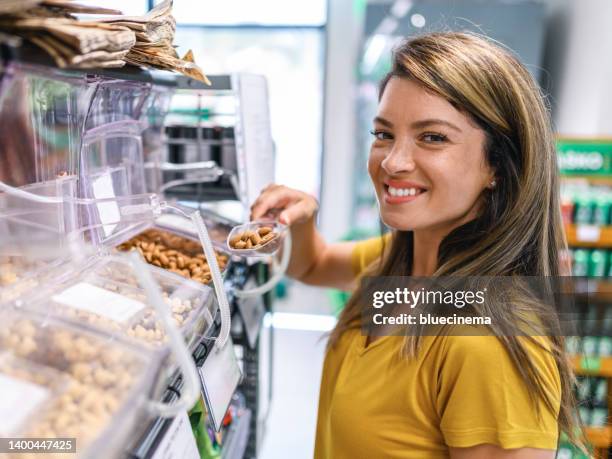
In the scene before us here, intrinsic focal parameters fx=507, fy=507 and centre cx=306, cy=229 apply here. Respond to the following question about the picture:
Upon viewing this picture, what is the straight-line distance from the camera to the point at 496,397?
34.0 inches

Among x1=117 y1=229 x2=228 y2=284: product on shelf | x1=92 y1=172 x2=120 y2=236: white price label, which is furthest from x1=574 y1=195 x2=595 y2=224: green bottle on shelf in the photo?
x1=92 y1=172 x2=120 y2=236: white price label

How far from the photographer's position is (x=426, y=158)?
100 centimetres

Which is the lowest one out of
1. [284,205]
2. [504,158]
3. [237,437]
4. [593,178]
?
[237,437]

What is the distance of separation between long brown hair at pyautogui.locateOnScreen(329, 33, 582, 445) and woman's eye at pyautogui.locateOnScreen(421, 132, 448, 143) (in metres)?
0.06

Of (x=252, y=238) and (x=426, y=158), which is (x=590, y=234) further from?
(x=252, y=238)

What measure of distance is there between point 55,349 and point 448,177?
0.76 meters

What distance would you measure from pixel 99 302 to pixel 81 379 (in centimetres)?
13

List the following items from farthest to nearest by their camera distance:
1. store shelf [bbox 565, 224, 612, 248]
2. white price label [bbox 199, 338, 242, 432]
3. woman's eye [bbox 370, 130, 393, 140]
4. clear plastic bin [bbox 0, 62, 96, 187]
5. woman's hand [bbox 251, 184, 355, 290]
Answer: store shelf [bbox 565, 224, 612, 248] < woman's hand [bbox 251, 184, 355, 290] < woman's eye [bbox 370, 130, 393, 140] < white price label [bbox 199, 338, 242, 432] < clear plastic bin [bbox 0, 62, 96, 187]

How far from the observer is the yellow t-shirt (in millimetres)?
862

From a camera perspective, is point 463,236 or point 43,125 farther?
point 463,236

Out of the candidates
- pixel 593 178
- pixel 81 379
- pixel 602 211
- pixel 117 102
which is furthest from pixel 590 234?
pixel 81 379

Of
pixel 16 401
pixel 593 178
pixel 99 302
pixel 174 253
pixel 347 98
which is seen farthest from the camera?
pixel 347 98

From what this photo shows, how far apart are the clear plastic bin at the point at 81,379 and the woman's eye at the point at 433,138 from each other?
0.68 metres

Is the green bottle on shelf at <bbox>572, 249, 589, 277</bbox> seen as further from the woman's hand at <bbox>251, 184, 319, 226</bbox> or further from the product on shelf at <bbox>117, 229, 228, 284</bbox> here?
the product on shelf at <bbox>117, 229, 228, 284</bbox>
